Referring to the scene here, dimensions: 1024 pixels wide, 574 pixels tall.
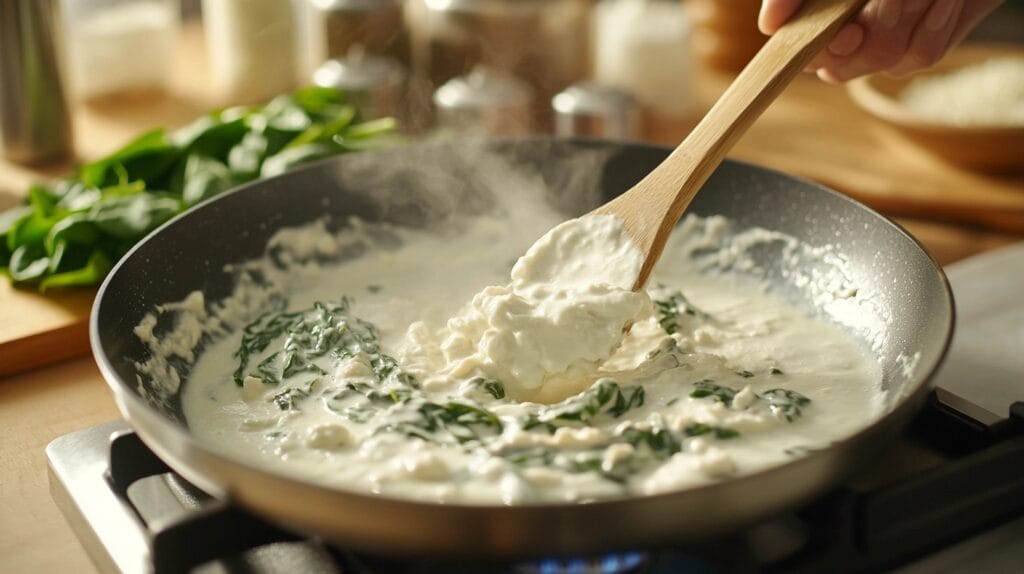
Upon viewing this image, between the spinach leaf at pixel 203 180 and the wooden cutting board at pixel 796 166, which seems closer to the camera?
the wooden cutting board at pixel 796 166

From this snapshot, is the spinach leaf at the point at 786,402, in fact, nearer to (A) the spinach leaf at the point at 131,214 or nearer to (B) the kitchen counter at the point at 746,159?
(B) the kitchen counter at the point at 746,159

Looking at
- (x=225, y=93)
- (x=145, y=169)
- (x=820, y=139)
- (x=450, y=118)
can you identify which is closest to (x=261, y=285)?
(x=145, y=169)

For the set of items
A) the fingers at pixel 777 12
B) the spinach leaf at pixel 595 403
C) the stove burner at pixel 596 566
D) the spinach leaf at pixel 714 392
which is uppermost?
the fingers at pixel 777 12

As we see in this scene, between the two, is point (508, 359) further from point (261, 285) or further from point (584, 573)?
point (261, 285)

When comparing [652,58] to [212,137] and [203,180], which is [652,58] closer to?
[212,137]

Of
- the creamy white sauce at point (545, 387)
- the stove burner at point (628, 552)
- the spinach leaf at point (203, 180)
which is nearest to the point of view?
the stove burner at point (628, 552)

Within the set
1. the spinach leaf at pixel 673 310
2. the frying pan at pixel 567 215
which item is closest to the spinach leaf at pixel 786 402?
the frying pan at pixel 567 215

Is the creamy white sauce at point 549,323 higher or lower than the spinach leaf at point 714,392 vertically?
higher

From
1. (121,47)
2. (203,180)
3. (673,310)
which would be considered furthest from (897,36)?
(121,47)
